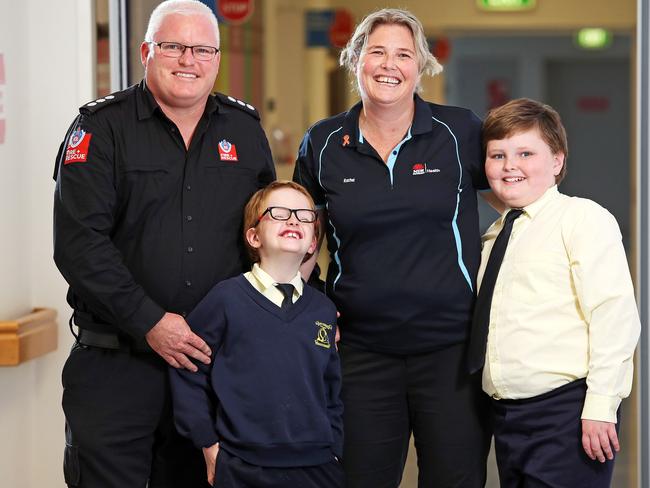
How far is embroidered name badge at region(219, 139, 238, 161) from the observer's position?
7.72 ft

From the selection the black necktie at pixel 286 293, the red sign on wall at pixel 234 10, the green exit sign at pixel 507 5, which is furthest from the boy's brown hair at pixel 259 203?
the green exit sign at pixel 507 5

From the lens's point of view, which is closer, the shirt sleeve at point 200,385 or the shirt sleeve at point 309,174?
the shirt sleeve at point 200,385

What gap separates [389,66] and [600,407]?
3.06 ft

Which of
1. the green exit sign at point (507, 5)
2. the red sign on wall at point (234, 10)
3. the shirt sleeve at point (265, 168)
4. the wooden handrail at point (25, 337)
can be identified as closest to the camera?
the shirt sleeve at point (265, 168)

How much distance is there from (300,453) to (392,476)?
0.38 meters

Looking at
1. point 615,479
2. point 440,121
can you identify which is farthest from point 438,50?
point 440,121

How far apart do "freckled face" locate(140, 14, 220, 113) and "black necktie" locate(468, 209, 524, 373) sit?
786 mm

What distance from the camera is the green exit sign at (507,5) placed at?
911cm

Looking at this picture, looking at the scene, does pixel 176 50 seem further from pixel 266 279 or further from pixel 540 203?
pixel 540 203

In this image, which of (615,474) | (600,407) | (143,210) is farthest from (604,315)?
(615,474)

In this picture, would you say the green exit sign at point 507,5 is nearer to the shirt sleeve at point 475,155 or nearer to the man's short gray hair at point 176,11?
the shirt sleeve at point 475,155

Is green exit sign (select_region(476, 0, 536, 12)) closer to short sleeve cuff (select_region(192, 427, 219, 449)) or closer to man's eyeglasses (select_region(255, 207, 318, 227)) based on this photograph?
man's eyeglasses (select_region(255, 207, 318, 227))

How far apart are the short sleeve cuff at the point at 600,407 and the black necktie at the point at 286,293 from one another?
2.29 ft

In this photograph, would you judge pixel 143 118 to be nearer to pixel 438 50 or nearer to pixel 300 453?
pixel 300 453
